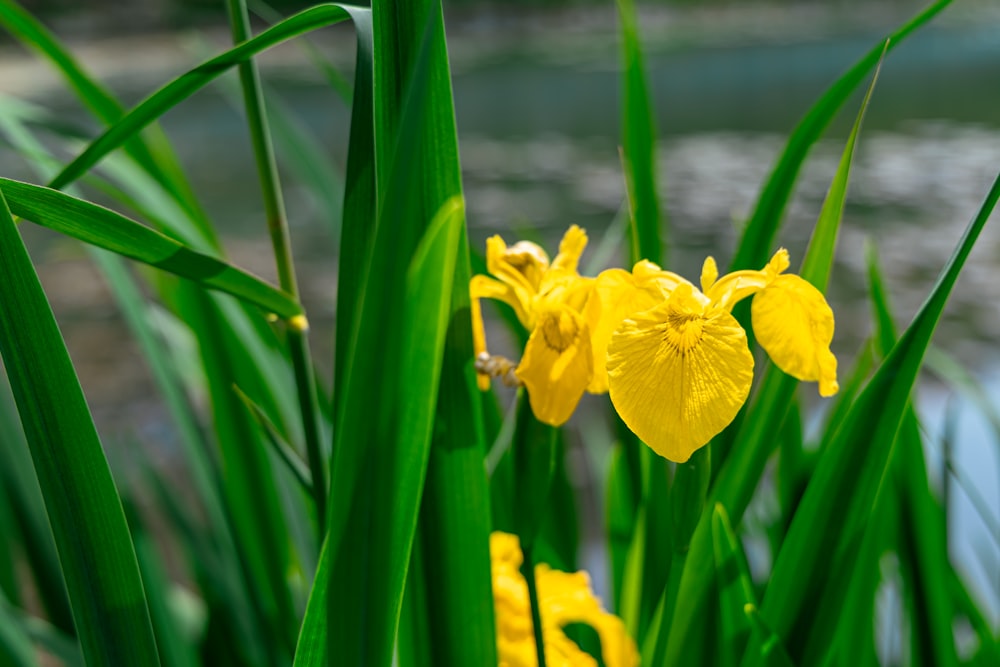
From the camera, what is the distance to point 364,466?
236 millimetres

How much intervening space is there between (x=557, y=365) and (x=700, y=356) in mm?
56

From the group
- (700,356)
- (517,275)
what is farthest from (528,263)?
(700,356)

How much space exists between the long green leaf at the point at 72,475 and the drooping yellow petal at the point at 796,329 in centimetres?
22

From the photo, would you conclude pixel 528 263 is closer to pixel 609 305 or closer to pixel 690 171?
pixel 609 305

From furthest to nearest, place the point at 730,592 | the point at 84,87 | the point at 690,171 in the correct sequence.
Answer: the point at 690,171, the point at 84,87, the point at 730,592

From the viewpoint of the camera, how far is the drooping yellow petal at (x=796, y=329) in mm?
303

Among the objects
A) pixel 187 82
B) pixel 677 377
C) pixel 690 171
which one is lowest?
pixel 677 377

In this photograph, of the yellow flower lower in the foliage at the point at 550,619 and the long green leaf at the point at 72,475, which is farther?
the yellow flower lower in the foliage at the point at 550,619

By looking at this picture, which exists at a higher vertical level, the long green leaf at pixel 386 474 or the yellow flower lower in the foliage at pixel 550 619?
the long green leaf at pixel 386 474

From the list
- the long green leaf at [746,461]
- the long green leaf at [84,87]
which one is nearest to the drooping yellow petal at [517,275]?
the long green leaf at [746,461]

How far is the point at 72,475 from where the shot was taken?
248 mm

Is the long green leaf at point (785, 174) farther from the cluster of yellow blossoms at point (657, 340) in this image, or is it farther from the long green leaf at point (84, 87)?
the long green leaf at point (84, 87)

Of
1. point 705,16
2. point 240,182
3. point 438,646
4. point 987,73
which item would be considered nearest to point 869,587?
point 438,646

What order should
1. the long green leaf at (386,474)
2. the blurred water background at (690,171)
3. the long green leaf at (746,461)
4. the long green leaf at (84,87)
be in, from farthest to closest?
the blurred water background at (690,171) < the long green leaf at (84,87) < the long green leaf at (746,461) < the long green leaf at (386,474)
